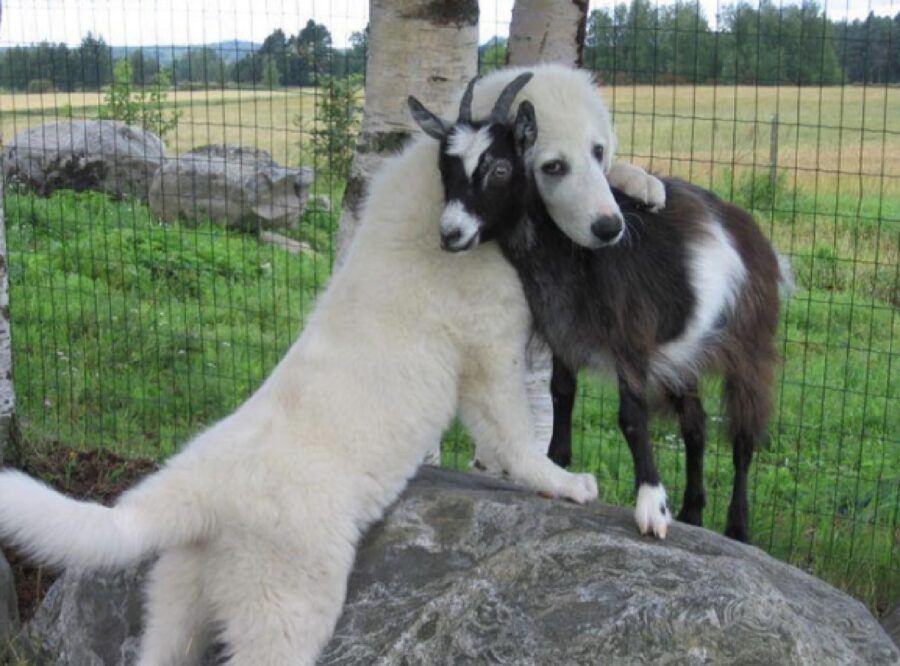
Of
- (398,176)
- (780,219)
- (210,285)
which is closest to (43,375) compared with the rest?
(210,285)

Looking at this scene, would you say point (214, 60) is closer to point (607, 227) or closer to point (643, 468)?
point (607, 227)

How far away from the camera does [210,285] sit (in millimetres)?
9625

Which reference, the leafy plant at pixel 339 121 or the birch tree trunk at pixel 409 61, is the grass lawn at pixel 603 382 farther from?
the birch tree trunk at pixel 409 61

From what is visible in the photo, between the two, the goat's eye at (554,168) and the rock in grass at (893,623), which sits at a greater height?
the goat's eye at (554,168)

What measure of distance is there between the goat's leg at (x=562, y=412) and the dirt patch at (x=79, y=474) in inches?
86.3

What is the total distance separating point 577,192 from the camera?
4121 mm

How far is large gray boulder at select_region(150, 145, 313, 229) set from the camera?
1092 centimetres

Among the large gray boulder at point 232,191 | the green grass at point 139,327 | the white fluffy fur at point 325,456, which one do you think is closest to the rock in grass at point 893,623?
the white fluffy fur at point 325,456

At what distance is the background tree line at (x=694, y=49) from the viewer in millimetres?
6516

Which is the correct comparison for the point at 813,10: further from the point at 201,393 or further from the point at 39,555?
the point at 39,555

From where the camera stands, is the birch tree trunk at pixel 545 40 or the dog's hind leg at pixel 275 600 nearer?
the dog's hind leg at pixel 275 600

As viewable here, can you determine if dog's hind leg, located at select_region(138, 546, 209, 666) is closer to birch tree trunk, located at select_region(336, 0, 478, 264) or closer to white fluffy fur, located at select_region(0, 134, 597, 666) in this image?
white fluffy fur, located at select_region(0, 134, 597, 666)

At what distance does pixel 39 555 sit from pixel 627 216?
2.20 m

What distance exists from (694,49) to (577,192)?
3233mm
